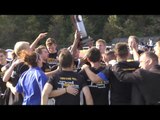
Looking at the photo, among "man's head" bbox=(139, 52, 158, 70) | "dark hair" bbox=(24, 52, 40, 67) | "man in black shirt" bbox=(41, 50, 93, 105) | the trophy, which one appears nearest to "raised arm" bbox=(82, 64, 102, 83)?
"man in black shirt" bbox=(41, 50, 93, 105)

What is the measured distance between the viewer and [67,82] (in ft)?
17.5

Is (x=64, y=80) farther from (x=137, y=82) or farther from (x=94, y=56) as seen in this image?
(x=137, y=82)

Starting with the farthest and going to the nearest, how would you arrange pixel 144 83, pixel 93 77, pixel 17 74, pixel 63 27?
pixel 63 27
pixel 17 74
pixel 93 77
pixel 144 83

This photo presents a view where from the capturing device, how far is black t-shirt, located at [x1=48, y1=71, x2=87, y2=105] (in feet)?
17.5

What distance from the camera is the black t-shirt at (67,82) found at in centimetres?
534

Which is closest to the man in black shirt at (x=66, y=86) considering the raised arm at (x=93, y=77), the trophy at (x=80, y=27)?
the raised arm at (x=93, y=77)

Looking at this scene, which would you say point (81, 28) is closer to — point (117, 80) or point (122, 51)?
point (122, 51)

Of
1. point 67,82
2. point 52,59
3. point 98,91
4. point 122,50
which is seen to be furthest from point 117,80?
point 52,59

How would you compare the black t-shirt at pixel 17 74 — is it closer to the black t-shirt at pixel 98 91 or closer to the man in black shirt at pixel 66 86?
the man in black shirt at pixel 66 86

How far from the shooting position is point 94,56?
5.75 metres

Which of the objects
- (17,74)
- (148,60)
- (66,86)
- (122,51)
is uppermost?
(122,51)
